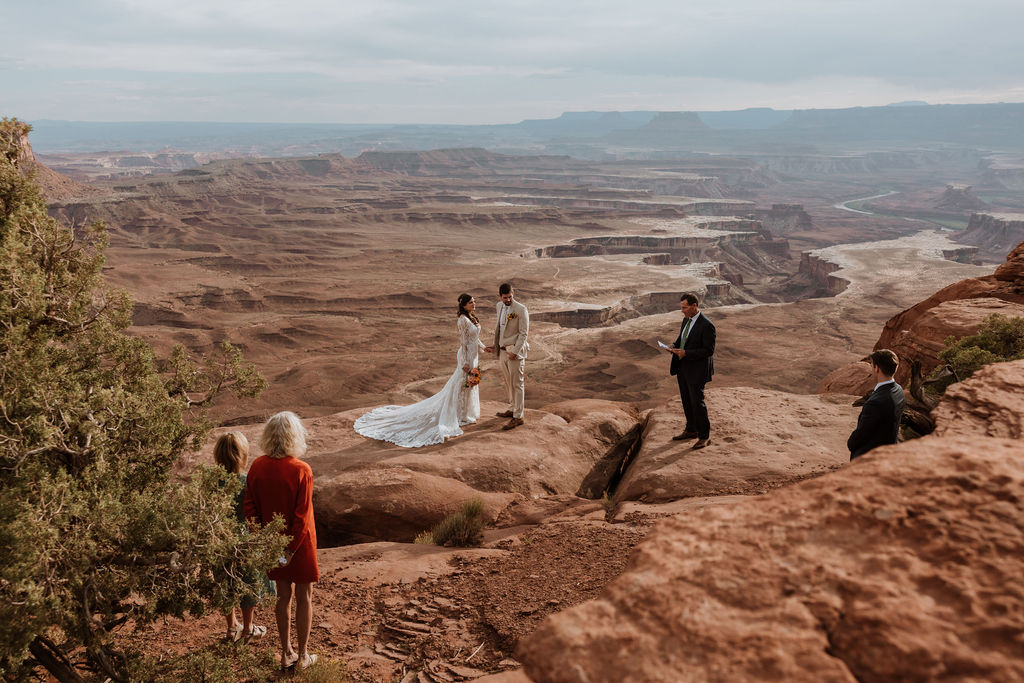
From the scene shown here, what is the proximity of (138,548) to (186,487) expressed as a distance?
0.40 m

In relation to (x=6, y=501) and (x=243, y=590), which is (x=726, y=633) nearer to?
(x=243, y=590)

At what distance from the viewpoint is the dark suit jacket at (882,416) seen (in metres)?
4.52

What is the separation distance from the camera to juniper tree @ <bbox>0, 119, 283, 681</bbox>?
3242 mm

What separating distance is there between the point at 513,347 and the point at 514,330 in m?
0.24

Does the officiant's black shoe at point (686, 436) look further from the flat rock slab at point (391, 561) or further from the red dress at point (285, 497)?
the red dress at point (285, 497)

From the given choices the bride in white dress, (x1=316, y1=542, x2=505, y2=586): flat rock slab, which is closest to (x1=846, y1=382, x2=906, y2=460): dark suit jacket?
(x1=316, y1=542, x2=505, y2=586): flat rock slab

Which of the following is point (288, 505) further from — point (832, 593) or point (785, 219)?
point (785, 219)

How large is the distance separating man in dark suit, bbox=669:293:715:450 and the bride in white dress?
286cm

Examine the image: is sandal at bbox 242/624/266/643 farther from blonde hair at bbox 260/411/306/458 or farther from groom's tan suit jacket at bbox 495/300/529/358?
groom's tan suit jacket at bbox 495/300/529/358

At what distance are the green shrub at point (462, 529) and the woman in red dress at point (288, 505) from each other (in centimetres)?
220

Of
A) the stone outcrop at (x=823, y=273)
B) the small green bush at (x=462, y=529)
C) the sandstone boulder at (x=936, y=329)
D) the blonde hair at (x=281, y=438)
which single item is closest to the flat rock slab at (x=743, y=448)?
the small green bush at (x=462, y=529)

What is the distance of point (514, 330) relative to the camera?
910cm

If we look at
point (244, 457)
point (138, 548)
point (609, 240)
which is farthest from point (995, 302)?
point (609, 240)

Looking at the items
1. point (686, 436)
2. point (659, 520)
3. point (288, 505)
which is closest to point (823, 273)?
point (686, 436)
